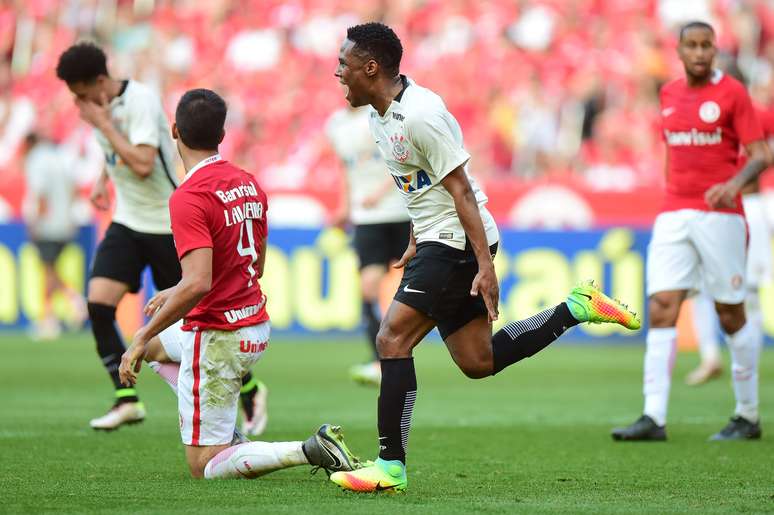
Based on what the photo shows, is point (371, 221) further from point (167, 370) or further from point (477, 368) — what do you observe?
point (477, 368)

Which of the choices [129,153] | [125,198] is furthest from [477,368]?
[125,198]

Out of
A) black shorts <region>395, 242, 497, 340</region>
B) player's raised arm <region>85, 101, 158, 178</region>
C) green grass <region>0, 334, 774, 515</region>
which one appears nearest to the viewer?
green grass <region>0, 334, 774, 515</region>

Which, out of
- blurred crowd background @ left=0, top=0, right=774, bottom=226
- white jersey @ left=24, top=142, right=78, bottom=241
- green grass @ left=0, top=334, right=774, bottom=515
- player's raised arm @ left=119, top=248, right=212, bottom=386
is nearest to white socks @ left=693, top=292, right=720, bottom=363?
green grass @ left=0, top=334, right=774, bottom=515

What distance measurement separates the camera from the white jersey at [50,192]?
17016 millimetres

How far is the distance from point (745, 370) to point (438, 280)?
321cm

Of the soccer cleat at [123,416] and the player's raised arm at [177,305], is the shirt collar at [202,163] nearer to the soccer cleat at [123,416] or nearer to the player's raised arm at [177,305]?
the player's raised arm at [177,305]

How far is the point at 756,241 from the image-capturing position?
12000mm

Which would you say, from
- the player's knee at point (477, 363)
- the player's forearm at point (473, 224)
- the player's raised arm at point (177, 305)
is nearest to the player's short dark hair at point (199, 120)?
the player's raised arm at point (177, 305)

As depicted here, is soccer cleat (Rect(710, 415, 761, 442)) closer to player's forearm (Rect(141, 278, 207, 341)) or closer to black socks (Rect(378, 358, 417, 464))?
black socks (Rect(378, 358, 417, 464))

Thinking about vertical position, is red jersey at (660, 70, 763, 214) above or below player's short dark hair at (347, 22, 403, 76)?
below

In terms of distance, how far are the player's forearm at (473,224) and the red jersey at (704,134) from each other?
111 inches

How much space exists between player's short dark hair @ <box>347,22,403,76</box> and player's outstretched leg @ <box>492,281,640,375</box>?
147 centimetres

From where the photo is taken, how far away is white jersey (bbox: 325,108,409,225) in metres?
11.6

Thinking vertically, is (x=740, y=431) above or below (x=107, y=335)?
below
